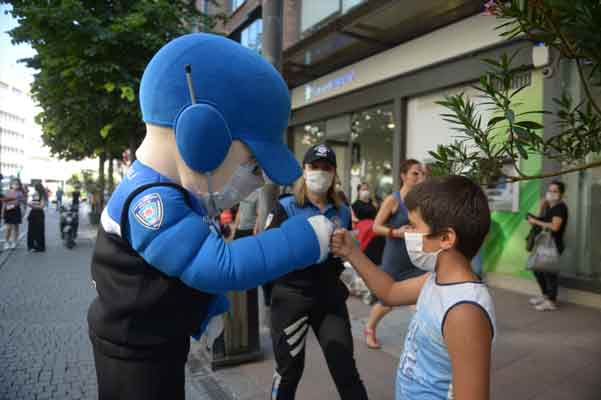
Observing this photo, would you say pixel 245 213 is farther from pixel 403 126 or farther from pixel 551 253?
pixel 403 126

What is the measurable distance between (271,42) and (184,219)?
3.54 m

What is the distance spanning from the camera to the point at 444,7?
24.3ft

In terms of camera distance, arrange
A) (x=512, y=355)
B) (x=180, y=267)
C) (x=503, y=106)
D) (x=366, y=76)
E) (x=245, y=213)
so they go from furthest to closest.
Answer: (x=366, y=76) → (x=245, y=213) → (x=512, y=355) → (x=503, y=106) → (x=180, y=267)

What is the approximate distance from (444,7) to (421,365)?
758 centimetres

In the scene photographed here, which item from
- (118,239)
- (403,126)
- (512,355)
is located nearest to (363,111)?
(403,126)

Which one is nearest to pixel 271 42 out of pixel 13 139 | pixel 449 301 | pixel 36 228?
pixel 449 301

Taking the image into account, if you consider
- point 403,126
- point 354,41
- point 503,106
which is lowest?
point 503,106

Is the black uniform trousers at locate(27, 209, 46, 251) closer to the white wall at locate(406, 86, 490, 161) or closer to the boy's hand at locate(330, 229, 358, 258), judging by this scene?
the white wall at locate(406, 86, 490, 161)

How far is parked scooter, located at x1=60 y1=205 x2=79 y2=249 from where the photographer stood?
1105cm

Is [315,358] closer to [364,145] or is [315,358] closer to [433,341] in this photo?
[433,341]

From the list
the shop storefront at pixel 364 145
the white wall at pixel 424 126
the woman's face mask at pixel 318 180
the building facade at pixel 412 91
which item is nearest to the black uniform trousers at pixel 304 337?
the woman's face mask at pixel 318 180

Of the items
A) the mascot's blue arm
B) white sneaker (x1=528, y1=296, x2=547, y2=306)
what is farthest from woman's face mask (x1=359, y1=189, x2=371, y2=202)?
the mascot's blue arm

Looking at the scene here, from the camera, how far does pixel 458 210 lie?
1.32m

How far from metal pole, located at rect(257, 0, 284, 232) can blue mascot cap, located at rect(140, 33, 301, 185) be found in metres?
2.91
